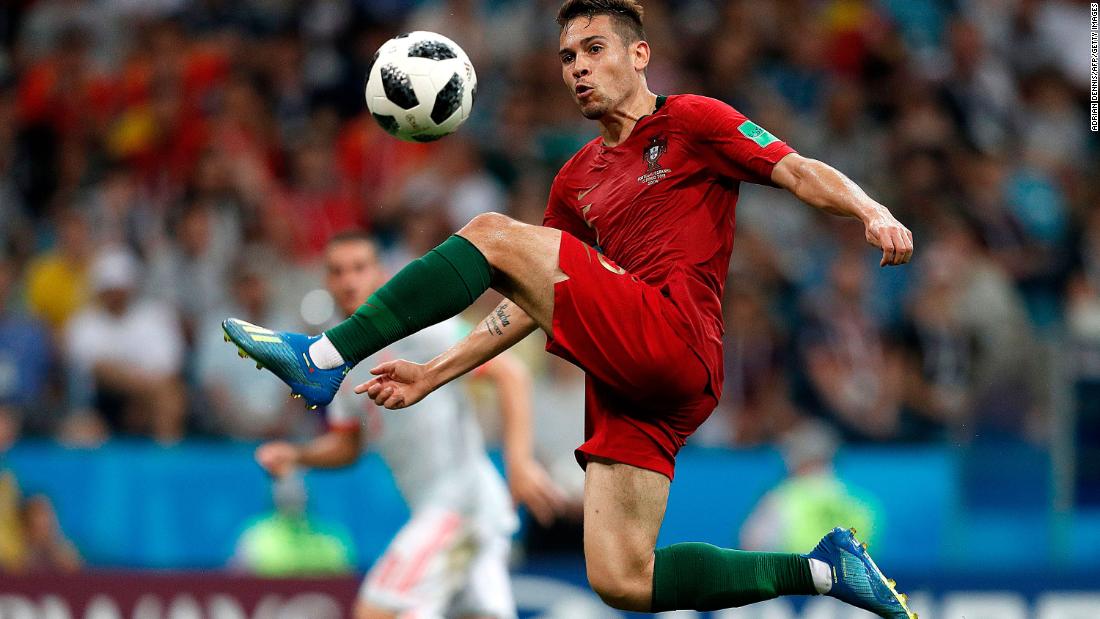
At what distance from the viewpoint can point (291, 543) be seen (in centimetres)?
970

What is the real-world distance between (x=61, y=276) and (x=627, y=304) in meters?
7.34

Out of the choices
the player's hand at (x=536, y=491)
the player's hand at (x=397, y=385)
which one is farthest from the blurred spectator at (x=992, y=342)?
the player's hand at (x=397, y=385)

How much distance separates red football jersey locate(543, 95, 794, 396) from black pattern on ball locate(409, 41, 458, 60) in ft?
2.17

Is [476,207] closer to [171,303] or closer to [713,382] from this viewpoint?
[171,303]

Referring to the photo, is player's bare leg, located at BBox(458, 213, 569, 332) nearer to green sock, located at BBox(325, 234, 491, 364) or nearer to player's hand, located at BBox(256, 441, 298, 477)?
green sock, located at BBox(325, 234, 491, 364)

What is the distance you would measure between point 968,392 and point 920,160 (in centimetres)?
258

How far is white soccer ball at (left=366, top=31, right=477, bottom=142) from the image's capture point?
5648mm

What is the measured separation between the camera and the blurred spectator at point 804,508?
31.9 feet

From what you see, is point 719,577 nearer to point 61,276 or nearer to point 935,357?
point 935,357

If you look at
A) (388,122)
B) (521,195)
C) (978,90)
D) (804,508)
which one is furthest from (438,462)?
(978,90)

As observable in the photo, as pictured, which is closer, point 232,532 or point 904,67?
point 232,532

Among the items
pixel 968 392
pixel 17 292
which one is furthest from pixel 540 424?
pixel 17 292

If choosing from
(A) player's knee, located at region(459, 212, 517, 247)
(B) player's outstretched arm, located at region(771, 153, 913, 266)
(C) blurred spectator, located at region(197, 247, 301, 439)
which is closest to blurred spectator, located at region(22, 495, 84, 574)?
(C) blurred spectator, located at region(197, 247, 301, 439)

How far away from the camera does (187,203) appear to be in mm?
11766
